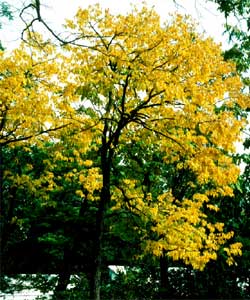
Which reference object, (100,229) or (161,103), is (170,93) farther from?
(100,229)

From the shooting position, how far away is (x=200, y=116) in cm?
1073

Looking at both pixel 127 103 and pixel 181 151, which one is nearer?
pixel 181 151

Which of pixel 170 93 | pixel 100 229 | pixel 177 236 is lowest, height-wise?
pixel 177 236

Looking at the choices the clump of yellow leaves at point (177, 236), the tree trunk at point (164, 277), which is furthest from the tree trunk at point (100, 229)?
the tree trunk at point (164, 277)

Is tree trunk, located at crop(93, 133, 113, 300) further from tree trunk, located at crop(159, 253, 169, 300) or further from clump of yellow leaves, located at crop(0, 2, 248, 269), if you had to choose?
tree trunk, located at crop(159, 253, 169, 300)

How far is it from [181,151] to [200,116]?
105cm

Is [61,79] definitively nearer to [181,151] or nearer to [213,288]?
[181,151]

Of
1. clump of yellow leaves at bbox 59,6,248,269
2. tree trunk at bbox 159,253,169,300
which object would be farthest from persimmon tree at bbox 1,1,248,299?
tree trunk at bbox 159,253,169,300

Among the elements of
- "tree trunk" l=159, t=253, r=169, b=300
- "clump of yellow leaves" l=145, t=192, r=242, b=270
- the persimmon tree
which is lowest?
"tree trunk" l=159, t=253, r=169, b=300

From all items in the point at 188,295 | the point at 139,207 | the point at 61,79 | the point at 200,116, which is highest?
the point at 61,79

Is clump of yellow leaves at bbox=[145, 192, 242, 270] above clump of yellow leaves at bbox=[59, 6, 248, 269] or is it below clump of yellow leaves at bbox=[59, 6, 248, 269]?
below

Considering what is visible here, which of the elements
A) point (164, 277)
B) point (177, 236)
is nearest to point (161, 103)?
point (177, 236)

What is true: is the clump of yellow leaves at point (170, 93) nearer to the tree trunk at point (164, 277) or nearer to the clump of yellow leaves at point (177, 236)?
the clump of yellow leaves at point (177, 236)

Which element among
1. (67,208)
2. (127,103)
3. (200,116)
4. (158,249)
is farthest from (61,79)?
(67,208)
